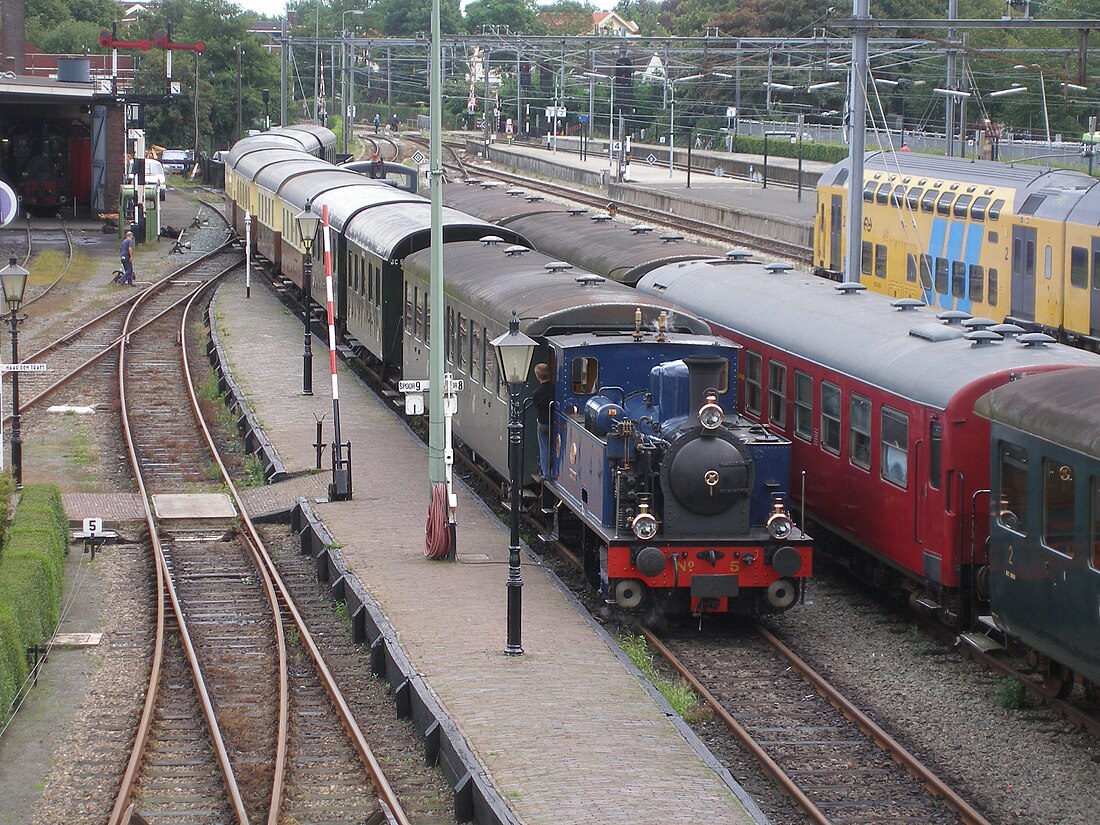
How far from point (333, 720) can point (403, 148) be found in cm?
8268

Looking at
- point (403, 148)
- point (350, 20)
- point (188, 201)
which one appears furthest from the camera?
point (350, 20)

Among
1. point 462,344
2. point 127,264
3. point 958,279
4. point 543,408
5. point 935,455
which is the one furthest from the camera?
point 127,264

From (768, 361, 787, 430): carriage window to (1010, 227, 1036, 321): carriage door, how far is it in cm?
987

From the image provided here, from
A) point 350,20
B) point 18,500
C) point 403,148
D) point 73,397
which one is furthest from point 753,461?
point 350,20

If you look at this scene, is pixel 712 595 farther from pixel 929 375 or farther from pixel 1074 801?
pixel 1074 801

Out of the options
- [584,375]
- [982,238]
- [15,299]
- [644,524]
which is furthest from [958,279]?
[15,299]

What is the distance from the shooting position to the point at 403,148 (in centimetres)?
9369

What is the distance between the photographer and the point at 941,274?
97.5ft

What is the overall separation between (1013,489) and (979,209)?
16580 mm

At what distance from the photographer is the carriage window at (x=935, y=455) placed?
45.3ft

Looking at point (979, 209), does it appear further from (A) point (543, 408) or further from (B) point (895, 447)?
(B) point (895, 447)

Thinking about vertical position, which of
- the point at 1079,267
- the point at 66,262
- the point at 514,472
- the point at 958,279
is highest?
the point at 1079,267

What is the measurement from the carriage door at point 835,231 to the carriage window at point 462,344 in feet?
52.1

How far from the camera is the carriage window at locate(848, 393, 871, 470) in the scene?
15325mm
